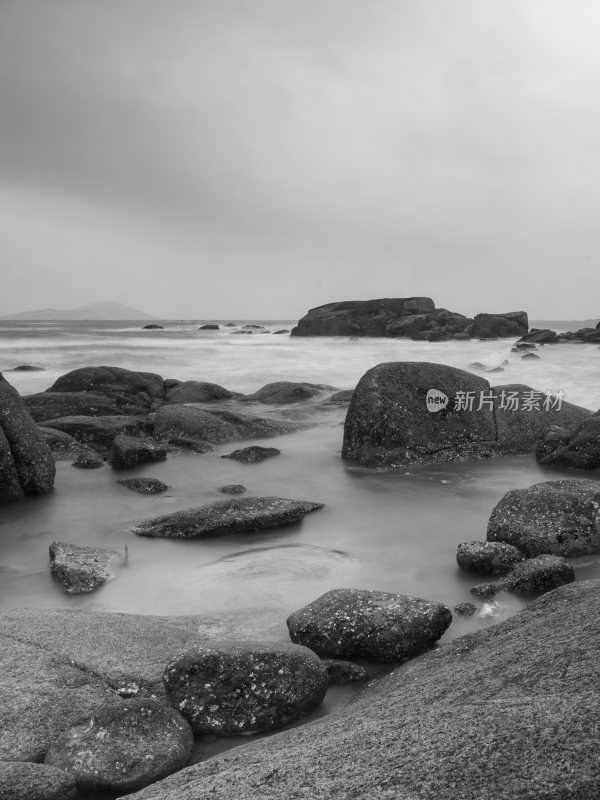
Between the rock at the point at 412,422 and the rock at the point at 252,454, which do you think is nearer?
the rock at the point at 412,422

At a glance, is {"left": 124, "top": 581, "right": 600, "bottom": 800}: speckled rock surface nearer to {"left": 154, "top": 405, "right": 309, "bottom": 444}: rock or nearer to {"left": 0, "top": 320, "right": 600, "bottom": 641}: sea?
{"left": 0, "top": 320, "right": 600, "bottom": 641}: sea

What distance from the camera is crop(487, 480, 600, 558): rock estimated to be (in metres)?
4.52

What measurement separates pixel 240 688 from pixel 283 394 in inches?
428

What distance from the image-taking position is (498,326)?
150 ft

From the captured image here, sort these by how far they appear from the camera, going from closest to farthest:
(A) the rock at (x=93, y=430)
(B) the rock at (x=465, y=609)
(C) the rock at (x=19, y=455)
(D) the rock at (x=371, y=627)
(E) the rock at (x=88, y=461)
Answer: (D) the rock at (x=371, y=627), (B) the rock at (x=465, y=609), (C) the rock at (x=19, y=455), (E) the rock at (x=88, y=461), (A) the rock at (x=93, y=430)

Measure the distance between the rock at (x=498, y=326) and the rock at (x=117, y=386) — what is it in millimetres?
35252

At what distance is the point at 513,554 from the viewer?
4.37 metres

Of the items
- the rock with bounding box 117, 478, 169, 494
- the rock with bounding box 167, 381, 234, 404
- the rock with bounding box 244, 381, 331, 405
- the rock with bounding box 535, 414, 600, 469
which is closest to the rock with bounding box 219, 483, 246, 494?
the rock with bounding box 117, 478, 169, 494

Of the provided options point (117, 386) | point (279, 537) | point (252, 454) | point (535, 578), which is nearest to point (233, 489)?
point (252, 454)

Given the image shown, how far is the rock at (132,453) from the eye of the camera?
7820mm

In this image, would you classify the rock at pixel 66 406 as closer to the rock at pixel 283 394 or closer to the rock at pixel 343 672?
the rock at pixel 283 394

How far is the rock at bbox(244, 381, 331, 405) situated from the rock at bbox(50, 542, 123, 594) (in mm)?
8393

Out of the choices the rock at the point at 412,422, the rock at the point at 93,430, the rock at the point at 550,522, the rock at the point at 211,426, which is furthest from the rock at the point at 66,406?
the rock at the point at 550,522

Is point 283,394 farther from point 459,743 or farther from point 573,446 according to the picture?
point 459,743
